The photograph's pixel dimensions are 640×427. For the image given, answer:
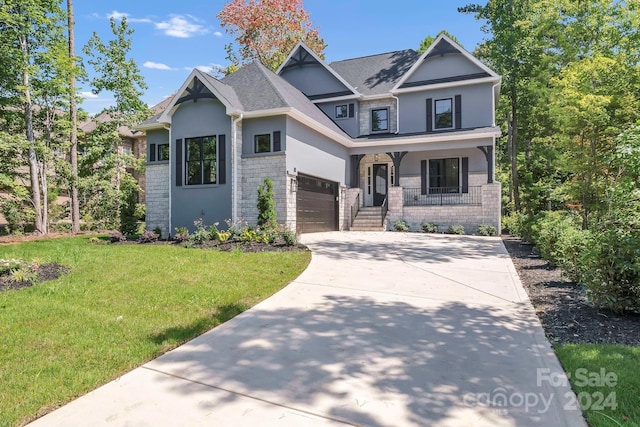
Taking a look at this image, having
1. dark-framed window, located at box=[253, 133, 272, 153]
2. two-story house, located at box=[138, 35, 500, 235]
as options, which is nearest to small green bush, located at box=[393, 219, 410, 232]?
two-story house, located at box=[138, 35, 500, 235]

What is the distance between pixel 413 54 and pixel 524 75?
6007 mm

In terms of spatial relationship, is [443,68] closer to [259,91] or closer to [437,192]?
[437,192]

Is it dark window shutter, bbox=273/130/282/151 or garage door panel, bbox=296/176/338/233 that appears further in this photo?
garage door panel, bbox=296/176/338/233

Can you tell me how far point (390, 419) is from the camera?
256 cm

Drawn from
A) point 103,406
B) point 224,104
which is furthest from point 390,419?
point 224,104

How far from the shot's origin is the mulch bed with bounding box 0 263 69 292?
19.0 feet

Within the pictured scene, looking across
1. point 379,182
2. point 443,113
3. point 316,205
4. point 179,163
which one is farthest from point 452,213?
point 179,163

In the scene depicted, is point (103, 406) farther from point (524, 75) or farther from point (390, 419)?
point (524, 75)

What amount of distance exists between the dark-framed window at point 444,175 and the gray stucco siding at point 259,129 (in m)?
8.80

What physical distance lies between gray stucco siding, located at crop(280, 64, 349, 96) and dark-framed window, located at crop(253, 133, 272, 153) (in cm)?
759

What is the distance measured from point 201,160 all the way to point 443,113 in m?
11.7

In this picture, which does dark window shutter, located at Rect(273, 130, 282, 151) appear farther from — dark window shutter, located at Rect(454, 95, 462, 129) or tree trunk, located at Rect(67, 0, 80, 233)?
tree trunk, located at Rect(67, 0, 80, 233)

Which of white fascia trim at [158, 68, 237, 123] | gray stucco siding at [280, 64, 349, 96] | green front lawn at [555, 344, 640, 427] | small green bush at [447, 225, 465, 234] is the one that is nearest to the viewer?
green front lawn at [555, 344, 640, 427]

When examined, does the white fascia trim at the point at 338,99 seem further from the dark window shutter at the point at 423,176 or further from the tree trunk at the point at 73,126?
the tree trunk at the point at 73,126
